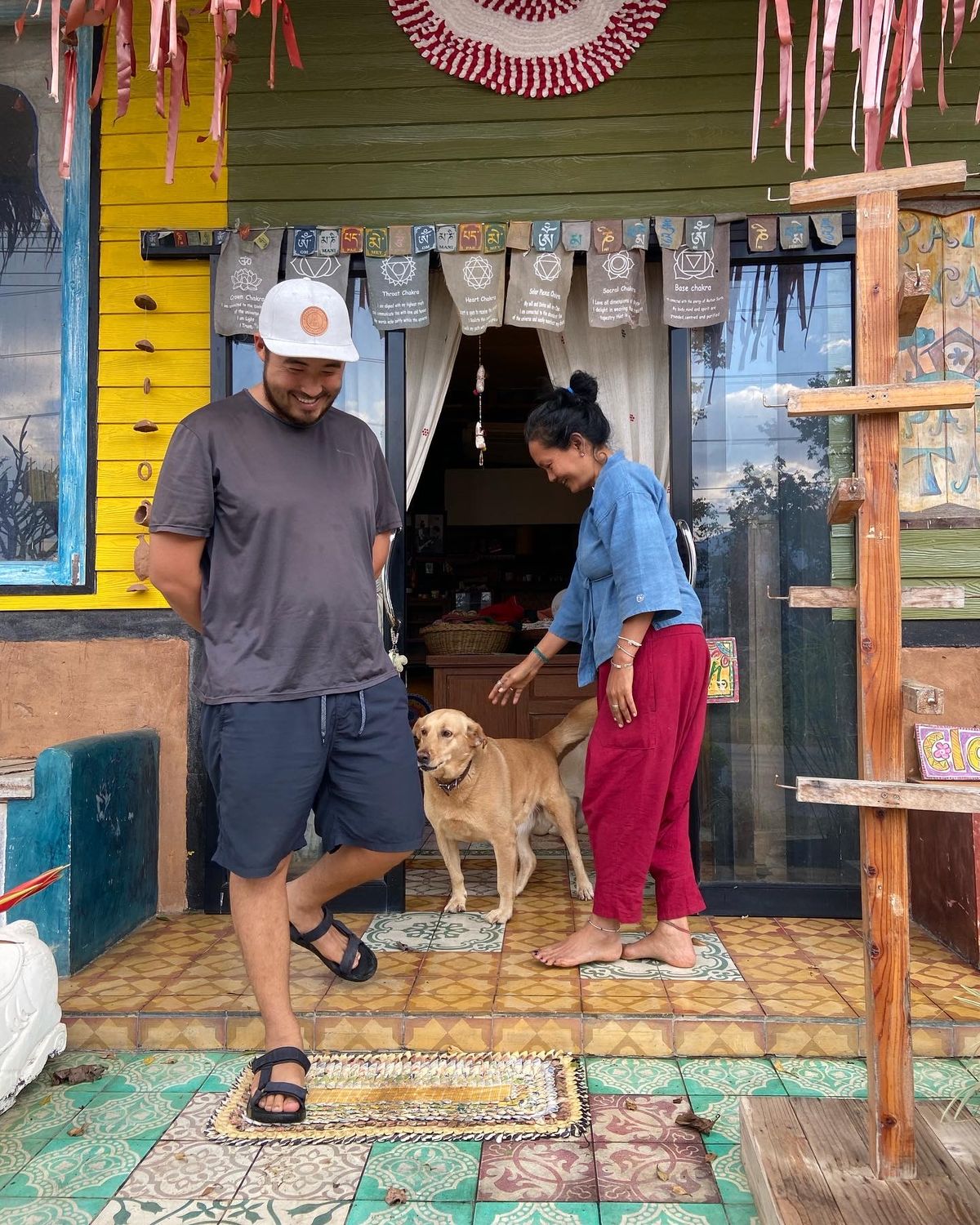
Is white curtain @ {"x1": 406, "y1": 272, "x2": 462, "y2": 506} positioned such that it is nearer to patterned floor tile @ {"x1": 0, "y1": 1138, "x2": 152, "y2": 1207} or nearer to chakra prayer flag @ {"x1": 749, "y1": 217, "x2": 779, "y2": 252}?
chakra prayer flag @ {"x1": 749, "y1": 217, "x2": 779, "y2": 252}

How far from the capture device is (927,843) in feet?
12.8

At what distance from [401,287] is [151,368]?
1.20 m

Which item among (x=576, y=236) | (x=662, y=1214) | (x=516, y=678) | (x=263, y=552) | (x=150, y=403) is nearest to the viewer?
(x=662, y=1214)

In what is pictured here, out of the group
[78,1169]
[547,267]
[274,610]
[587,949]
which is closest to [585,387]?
[547,267]

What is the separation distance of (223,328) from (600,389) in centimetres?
170

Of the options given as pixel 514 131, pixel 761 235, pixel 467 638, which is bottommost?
pixel 467 638

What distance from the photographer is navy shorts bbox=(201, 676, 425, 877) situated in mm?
2656

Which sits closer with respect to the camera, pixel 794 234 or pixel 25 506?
pixel 794 234

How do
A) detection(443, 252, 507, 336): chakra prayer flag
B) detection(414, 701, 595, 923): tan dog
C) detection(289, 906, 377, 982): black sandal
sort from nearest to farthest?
detection(289, 906, 377, 982): black sandal, detection(414, 701, 595, 923): tan dog, detection(443, 252, 507, 336): chakra prayer flag

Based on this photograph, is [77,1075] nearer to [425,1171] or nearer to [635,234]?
[425,1171]

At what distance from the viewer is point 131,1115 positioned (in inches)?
108

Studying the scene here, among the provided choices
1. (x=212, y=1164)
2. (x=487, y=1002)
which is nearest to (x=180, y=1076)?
(x=212, y=1164)

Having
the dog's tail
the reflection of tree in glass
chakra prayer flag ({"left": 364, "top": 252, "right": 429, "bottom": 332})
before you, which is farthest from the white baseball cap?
the dog's tail

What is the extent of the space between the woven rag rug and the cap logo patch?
210 centimetres
